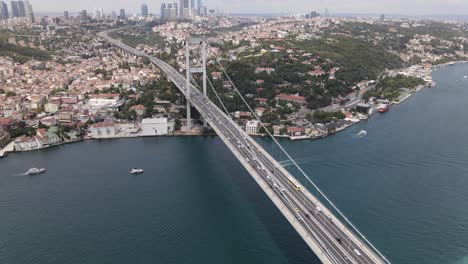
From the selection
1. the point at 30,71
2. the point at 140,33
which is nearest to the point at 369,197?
the point at 30,71

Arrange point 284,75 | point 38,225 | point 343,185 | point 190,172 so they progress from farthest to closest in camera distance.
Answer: point 284,75 → point 190,172 → point 343,185 → point 38,225

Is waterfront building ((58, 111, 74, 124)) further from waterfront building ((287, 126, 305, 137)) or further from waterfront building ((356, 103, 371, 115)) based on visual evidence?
waterfront building ((356, 103, 371, 115))

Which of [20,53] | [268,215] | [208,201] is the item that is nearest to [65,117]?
[208,201]

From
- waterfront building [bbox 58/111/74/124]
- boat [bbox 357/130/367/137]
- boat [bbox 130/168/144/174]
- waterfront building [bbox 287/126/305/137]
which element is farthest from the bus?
waterfront building [bbox 58/111/74/124]

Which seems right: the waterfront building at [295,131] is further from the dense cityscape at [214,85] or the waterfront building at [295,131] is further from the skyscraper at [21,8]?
the skyscraper at [21,8]

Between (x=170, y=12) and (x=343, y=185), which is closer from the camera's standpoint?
(x=343, y=185)

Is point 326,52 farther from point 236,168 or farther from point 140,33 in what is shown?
point 140,33
